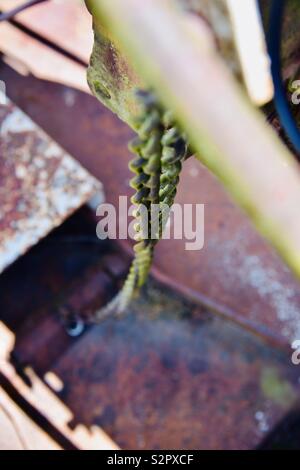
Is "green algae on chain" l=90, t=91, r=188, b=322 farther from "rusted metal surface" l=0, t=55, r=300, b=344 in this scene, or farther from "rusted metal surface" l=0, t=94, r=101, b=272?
"rusted metal surface" l=0, t=55, r=300, b=344

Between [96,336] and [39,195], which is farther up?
[39,195]

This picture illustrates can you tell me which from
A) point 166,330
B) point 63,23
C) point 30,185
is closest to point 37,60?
point 63,23

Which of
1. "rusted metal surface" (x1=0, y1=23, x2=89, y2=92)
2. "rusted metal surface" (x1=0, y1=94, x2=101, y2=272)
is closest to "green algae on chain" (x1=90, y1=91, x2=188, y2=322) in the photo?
"rusted metal surface" (x1=0, y1=94, x2=101, y2=272)

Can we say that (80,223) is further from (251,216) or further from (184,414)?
(251,216)

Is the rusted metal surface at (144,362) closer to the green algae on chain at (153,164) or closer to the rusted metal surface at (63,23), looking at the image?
the rusted metal surface at (63,23)

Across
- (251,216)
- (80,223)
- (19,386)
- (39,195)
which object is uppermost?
(251,216)

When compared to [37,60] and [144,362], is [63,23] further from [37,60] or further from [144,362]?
[144,362]
